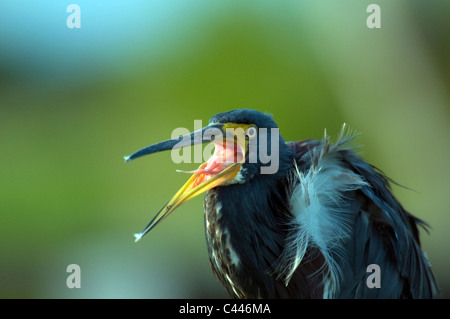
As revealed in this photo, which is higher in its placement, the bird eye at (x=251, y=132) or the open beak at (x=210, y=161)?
the bird eye at (x=251, y=132)

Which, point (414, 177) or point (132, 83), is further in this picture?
point (132, 83)

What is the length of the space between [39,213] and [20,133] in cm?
48

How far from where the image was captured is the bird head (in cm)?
93

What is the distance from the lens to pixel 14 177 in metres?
2.79

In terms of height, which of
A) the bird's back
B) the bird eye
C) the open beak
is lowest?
the bird's back

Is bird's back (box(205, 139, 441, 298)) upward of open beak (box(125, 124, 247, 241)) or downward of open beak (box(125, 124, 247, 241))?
downward

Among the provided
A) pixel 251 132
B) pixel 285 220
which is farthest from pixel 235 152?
pixel 285 220

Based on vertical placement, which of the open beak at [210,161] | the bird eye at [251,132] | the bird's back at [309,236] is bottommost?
the bird's back at [309,236]

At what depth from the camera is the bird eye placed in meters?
0.95

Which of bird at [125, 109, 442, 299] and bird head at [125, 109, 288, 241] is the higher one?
bird head at [125, 109, 288, 241]

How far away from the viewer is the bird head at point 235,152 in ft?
3.04

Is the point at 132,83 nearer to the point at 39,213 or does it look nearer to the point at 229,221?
the point at 39,213
